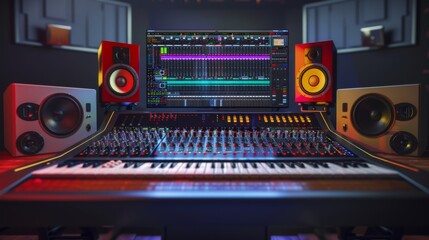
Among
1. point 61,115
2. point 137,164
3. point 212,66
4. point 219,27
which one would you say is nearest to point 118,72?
point 61,115

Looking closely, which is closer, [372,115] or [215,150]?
[215,150]

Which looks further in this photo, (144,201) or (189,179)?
(189,179)

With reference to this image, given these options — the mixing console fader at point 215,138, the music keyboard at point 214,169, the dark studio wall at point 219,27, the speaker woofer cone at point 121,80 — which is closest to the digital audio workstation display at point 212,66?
the speaker woofer cone at point 121,80

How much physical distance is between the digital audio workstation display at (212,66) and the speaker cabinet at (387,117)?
0.37m

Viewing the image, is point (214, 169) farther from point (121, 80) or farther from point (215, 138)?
point (121, 80)

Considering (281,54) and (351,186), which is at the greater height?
(281,54)

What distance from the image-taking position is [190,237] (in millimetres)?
1131

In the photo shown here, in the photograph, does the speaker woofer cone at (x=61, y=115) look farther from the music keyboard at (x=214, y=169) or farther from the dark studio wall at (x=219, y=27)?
the music keyboard at (x=214, y=169)

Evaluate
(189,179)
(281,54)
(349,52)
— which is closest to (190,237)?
(189,179)

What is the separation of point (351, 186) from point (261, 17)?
1384 mm

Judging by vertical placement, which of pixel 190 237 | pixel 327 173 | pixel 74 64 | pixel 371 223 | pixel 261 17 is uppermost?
pixel 261 17

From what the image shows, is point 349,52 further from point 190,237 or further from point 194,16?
point 190,237

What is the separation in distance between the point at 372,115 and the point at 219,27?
40.7 inches

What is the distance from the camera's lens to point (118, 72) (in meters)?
1.63
